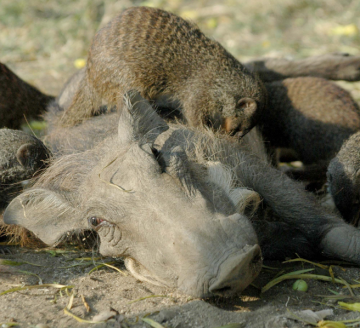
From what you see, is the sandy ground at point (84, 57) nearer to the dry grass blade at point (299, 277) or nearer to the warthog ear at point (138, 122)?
the dry grass blade at point (299, 277)

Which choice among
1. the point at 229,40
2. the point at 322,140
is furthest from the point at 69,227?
the point at 229,40

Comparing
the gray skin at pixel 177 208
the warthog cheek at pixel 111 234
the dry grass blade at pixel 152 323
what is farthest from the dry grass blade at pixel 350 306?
the warthog cheek at pixel 111 234

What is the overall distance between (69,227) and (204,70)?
74.9 inches

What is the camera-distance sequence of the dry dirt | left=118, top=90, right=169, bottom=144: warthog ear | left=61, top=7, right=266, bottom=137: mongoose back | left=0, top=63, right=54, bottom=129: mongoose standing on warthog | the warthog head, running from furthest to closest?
left=0, top=63, right=54, bottom=129: mongoose standing on warthog < left=61, top=7, right=266, bottom=137: mongoose back < left=118, top=90, right=169, bottom=144: warthog ear < the dry dirt < the warthog head

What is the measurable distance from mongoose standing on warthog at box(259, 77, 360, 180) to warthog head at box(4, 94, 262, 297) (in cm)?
161

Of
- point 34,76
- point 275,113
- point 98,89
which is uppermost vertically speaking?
point 98,89

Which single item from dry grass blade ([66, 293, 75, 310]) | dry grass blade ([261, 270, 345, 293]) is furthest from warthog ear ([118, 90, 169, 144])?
dry grass blade ([261, 270, 345, 293])

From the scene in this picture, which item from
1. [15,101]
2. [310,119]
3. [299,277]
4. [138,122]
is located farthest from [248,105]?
[15,101]

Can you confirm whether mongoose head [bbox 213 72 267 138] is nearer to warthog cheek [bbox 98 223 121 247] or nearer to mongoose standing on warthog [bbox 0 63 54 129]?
warthog cheek [bbox 98 223 121 247]

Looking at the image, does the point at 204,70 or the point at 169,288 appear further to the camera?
the point at 204,70

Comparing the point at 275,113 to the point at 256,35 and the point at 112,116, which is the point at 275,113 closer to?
the point at 112,116

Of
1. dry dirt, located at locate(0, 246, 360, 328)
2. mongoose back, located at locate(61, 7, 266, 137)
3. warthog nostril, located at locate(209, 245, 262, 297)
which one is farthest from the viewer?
mongoose back, located at locate(61, 7, 266, 137)

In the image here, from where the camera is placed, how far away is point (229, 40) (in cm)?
735

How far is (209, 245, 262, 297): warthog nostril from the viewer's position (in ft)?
6.90
